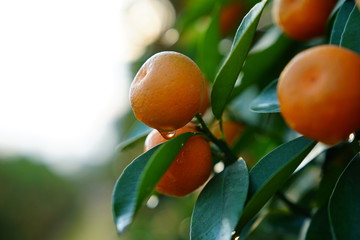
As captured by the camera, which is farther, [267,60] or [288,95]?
[267,60]

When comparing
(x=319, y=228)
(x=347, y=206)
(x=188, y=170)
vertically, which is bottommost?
(x=319, y=228)

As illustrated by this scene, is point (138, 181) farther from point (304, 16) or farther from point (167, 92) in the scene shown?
point (304, 16)

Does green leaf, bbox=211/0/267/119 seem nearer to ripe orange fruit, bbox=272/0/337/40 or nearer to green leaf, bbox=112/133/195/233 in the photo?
green leaf, bbox=112/133/195/233

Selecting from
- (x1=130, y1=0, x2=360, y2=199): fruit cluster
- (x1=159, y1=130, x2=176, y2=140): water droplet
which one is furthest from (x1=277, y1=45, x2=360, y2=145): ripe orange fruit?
(x1=159, y1=130, x2=176, y2=140): water droplet

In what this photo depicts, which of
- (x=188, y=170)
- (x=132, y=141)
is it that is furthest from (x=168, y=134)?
(x=132, y=141)

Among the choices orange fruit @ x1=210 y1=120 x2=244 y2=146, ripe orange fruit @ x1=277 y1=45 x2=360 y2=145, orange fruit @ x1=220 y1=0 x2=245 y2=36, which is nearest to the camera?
ripe orange fruit @ x1=277 y1=45 x2=360 y2=145

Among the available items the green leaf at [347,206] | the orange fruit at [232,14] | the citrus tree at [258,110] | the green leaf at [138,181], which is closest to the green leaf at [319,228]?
the citrus tree at [258,110]

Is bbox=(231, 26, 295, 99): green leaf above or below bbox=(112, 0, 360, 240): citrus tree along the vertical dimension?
below

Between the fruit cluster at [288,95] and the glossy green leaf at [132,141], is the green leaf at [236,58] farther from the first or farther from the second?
the glossy green leaf at [132,141]
